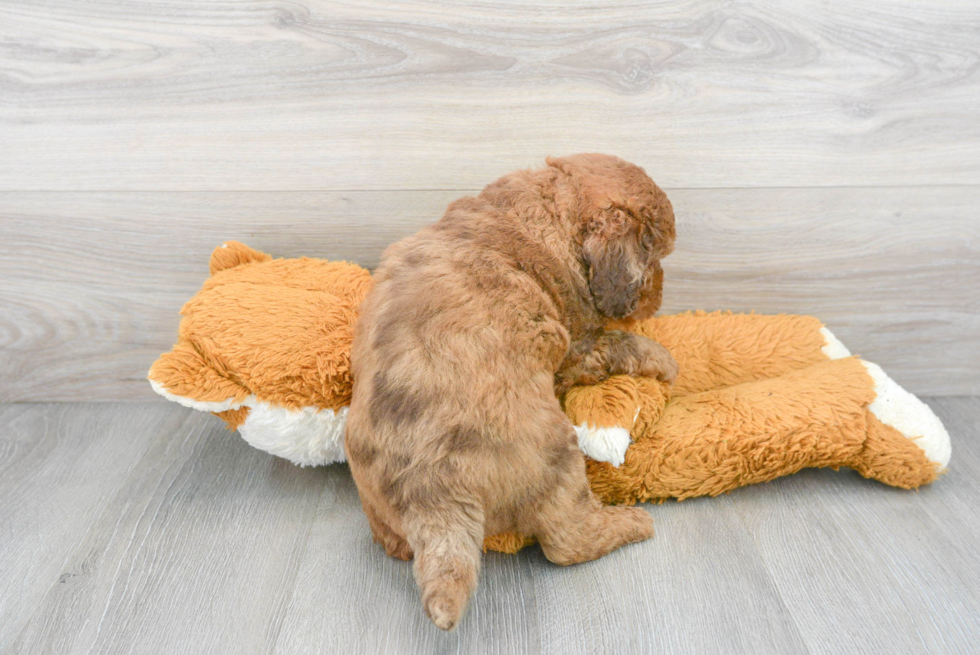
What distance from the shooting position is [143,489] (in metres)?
1.91

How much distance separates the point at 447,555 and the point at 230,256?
1.11 metres

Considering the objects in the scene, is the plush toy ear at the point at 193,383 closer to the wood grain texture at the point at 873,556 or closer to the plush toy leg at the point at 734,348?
the plush toy leg at the point at 734,348

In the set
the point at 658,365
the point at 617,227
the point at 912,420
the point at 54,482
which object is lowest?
the point at 54,482

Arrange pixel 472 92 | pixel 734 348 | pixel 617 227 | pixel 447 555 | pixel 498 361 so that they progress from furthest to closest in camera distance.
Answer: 1. pixel 734 348
2. pixel 472 92
3. pixel 617 227
4. pixel 498 361
5. pixel 447 555

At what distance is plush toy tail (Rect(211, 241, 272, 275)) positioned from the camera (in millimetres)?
1941

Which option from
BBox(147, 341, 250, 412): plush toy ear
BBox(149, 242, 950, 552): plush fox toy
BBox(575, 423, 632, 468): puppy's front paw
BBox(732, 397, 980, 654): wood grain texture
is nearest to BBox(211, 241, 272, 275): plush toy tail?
BBox(149, 242, 950, 552): plush fox toy

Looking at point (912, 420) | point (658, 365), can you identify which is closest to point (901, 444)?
point (912, 420)

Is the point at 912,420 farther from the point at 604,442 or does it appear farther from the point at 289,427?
the point at 289,427

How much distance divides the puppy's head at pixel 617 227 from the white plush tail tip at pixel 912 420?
722 millimetres

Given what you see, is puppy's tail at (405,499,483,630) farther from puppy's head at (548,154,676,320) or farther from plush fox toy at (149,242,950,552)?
puppy's head at (548,154,676,320)

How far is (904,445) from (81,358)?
2437 millimetres

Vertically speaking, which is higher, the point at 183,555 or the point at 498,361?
the point at 498,361

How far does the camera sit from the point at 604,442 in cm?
163

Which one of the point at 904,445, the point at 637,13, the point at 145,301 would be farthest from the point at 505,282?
the point at 145,301
